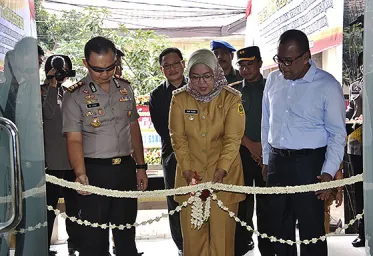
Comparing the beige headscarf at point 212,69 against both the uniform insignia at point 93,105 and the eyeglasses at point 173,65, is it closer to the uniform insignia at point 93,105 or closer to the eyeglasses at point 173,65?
the uniform insignia at point 93,105

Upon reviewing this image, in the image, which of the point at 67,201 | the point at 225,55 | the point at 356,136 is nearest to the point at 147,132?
the point at 225,55

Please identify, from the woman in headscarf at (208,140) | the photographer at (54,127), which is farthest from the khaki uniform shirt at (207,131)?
the photographer at (54,127)

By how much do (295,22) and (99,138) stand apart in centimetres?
299

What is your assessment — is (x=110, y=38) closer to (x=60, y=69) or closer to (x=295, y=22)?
(x=295, y=22)

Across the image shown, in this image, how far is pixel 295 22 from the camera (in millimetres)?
5094

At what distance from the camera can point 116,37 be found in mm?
7105

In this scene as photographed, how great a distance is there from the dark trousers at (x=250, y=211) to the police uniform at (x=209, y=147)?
0.75 metres

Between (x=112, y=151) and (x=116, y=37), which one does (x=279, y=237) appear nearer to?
(x=112, y=151)

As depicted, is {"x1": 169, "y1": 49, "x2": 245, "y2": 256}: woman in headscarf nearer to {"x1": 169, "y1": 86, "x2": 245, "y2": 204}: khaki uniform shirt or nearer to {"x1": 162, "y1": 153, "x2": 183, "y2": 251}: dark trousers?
{"x1": 169, "y1": 86, "x2": 245, "y2": 204}: khaki uniform shirt

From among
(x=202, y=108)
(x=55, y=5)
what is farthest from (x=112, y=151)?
(x=55, y=5)

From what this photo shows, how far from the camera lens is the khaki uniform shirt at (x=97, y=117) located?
293 cm

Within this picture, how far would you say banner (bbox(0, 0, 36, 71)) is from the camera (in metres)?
1.47

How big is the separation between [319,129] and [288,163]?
11.3 inches

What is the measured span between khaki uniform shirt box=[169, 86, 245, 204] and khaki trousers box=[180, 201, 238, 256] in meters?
0.10
